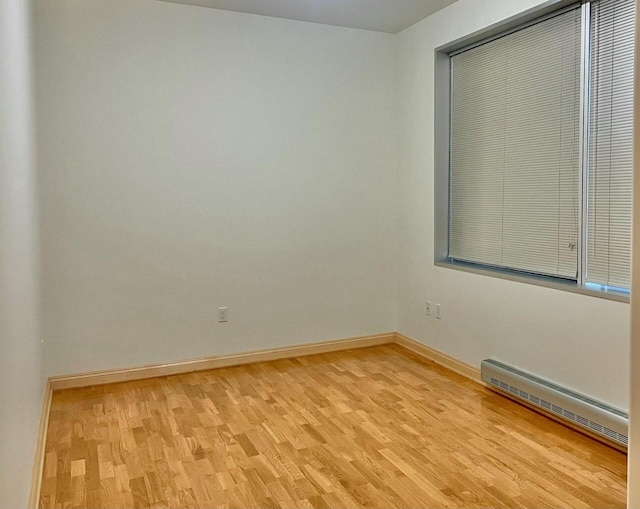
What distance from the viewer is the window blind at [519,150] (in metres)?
3.23

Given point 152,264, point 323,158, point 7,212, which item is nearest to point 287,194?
point 323,158

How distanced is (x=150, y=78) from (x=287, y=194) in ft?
4.26

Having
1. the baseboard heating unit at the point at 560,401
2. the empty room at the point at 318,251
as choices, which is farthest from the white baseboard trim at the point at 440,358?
the baseboard heating unit at the point at 560,401

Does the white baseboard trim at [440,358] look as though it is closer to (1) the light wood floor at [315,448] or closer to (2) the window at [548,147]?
(1) the light wood floor at [315,448]

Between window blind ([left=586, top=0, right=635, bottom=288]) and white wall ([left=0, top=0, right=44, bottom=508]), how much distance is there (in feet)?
9.20

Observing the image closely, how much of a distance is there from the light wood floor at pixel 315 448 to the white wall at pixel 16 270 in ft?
1.27

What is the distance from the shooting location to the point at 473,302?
12.9 ft

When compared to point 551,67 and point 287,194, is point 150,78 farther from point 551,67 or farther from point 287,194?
point 551,67

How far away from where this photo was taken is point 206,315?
4.20 metres

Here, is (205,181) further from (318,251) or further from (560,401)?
(560,401)

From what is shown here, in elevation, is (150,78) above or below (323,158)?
above

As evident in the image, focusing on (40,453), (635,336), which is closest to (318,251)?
(40,453)

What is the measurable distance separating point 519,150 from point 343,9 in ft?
5.36

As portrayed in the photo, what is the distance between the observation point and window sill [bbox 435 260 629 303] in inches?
114
